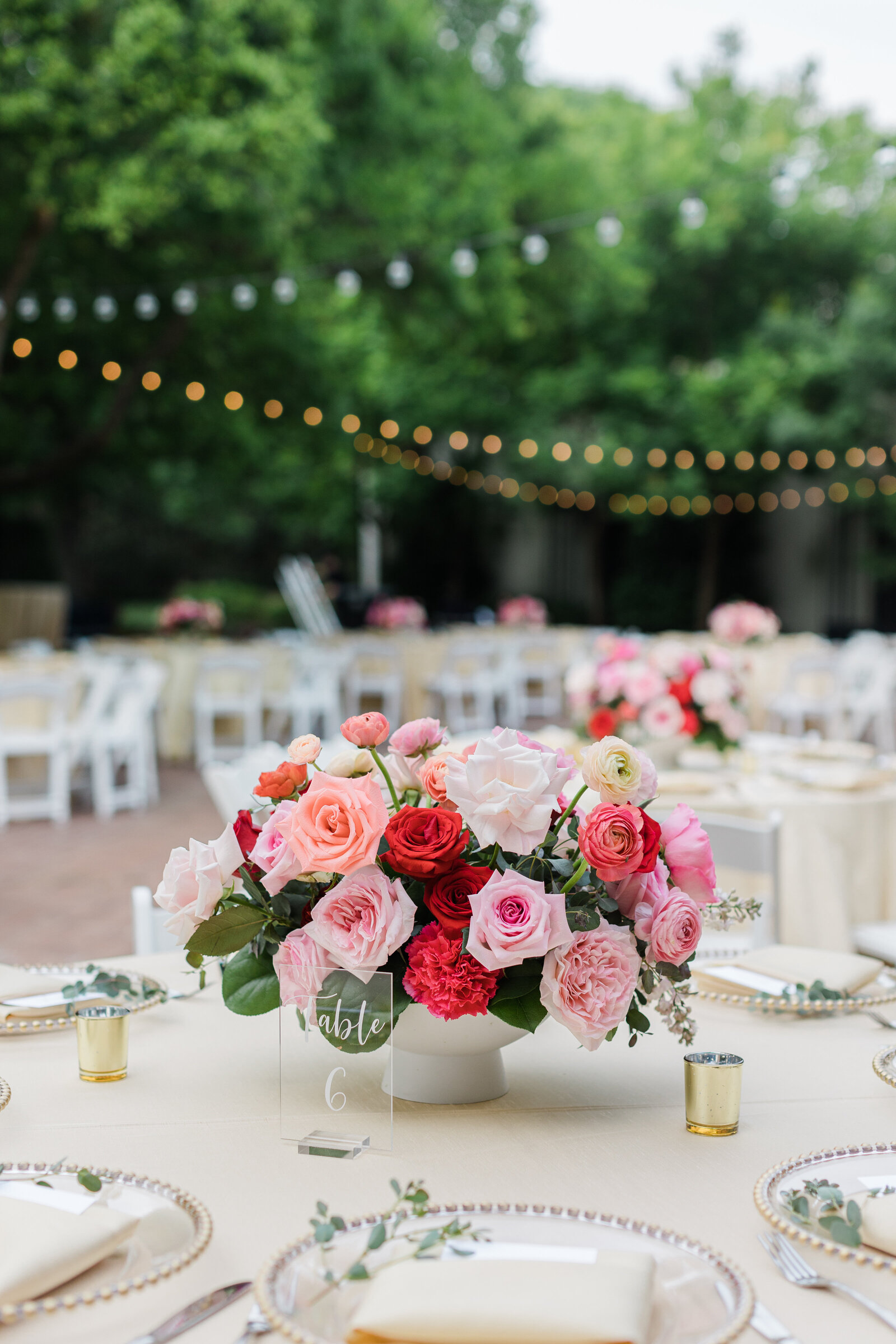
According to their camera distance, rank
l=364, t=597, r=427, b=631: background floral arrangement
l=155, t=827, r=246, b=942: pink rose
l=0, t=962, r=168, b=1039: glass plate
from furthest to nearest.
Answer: l=364, t=597, r=427, b=631: background floral arrangement
l=0, t=962, r=168, b=1039: glass plate
l=155, t=827, r=246, b=942: pink rose

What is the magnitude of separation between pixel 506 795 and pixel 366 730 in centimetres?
21

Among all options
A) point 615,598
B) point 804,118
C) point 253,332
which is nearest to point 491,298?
point 253,332

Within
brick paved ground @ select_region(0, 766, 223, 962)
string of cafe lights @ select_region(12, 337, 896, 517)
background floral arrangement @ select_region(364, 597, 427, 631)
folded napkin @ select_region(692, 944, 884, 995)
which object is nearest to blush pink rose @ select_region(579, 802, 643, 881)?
folded napkin @ select_region(692, 944, 884, 995)

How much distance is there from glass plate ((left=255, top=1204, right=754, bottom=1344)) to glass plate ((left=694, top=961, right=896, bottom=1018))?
2.40 feet

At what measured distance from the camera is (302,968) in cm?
141

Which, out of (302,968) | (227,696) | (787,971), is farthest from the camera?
(227,696)

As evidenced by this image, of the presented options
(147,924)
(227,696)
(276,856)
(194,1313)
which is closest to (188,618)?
(227,696)

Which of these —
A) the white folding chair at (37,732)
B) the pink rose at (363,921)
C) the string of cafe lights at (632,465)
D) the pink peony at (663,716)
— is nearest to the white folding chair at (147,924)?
the pink rose at (363,921)

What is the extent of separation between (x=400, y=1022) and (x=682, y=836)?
0.39 metres

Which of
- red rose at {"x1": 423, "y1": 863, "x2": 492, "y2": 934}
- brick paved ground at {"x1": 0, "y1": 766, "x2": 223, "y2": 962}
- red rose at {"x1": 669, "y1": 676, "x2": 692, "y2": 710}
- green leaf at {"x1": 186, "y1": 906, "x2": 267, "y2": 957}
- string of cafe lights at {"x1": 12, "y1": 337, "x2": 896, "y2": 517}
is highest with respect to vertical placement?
string of cafe lights at {"x1": 12, "y1": 337, "x2": 896, "y2": 517}

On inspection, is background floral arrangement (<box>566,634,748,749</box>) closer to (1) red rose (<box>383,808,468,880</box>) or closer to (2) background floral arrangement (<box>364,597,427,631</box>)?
Result: (1) red rose (<box>383,808,468,880</box>)

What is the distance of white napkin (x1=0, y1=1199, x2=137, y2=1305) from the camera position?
1051 millimetres

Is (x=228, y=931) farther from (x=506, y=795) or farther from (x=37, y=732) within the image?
(x=37, y=732)

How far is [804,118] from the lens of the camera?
72.9ft
